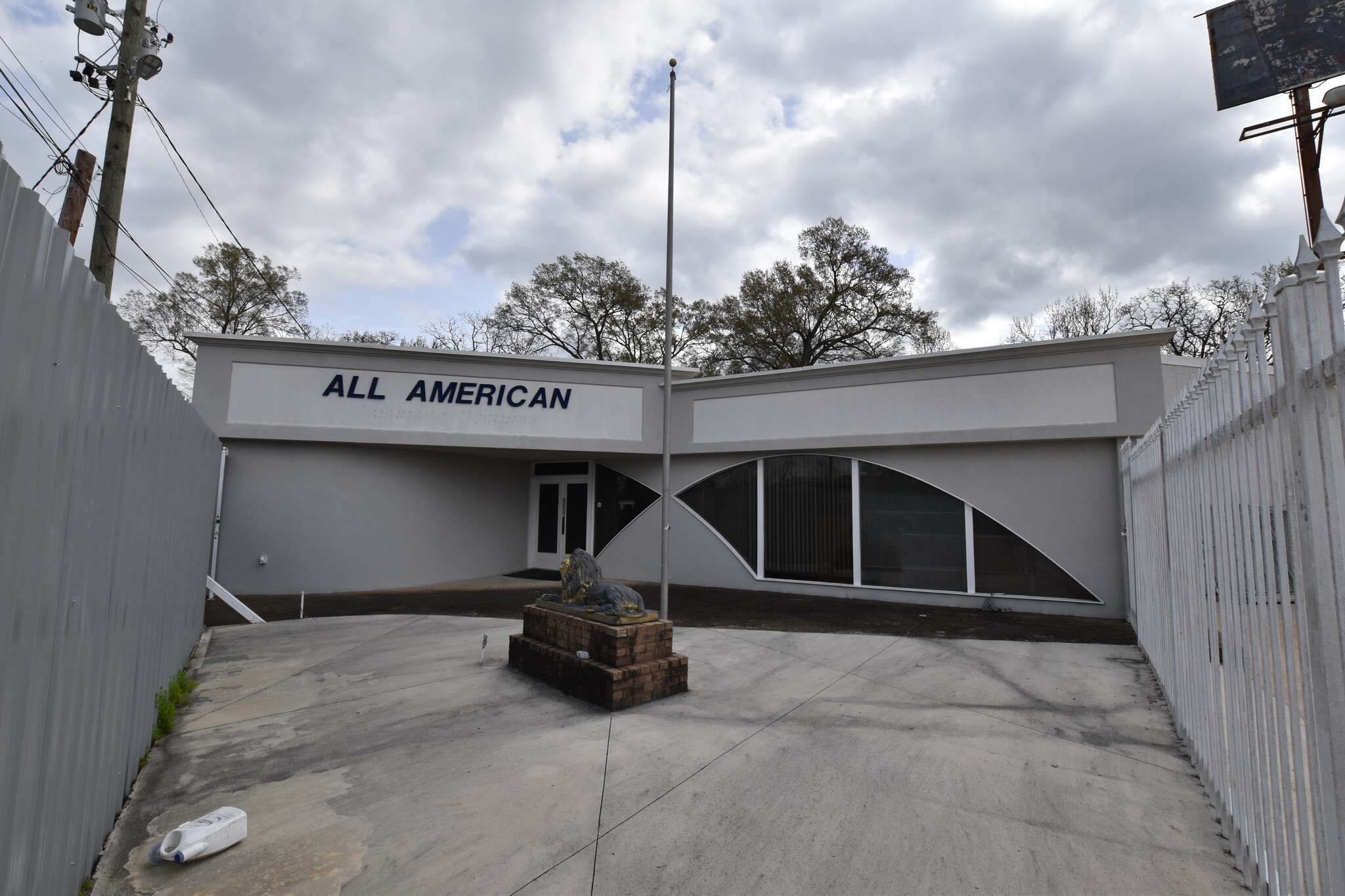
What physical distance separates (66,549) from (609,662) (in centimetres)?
379

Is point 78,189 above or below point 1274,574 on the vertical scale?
above

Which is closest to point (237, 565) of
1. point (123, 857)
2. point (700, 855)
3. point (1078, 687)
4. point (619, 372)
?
point (619, 372)

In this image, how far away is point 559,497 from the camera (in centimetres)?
1570

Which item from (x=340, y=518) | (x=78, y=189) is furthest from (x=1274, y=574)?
(x=340, y=518)

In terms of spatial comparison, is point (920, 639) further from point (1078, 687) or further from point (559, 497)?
point (559, 497)

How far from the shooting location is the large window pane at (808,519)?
11742mm

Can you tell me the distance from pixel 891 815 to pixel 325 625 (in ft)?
26.6

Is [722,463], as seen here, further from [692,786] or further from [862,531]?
[692,786]

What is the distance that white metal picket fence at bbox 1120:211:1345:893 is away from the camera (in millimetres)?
1899

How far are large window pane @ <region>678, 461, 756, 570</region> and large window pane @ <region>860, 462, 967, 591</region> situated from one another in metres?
2.25

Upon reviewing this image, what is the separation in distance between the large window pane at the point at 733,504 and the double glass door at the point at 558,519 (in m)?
3.16

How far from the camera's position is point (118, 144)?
27.7 ft

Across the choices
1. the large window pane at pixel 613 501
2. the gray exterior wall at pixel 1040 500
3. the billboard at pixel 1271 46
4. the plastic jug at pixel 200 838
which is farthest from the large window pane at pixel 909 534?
the plastic jug at pixel 200 838

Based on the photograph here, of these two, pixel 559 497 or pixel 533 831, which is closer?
pixel 533 831
